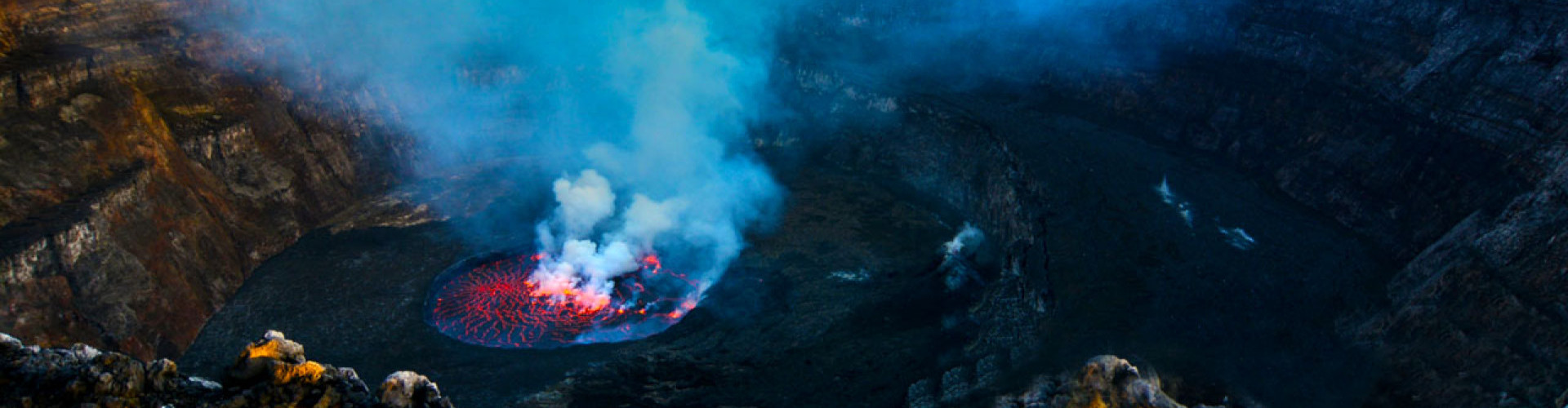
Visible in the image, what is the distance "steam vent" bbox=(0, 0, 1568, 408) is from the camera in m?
17.9

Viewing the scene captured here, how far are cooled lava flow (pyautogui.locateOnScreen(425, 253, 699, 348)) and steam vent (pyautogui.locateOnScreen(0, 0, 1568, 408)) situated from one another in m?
0.16

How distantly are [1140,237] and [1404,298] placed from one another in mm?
6964

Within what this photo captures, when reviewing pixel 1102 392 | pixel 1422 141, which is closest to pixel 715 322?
pixel 1102 392

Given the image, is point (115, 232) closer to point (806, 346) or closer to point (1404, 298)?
point (806, 346)

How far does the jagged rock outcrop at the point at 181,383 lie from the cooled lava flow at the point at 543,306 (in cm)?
1065

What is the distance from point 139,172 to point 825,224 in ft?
80.4

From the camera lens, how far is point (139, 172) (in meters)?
24.5

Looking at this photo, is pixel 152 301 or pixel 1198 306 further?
pixel 152 301

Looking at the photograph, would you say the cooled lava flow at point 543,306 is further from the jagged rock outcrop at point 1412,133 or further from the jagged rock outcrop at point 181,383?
the jagged rock outcrop at point 1412,133

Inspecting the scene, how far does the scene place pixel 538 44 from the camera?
1973 inches

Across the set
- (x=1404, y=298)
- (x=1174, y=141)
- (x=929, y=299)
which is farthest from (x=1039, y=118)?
(x=1404, y=298)

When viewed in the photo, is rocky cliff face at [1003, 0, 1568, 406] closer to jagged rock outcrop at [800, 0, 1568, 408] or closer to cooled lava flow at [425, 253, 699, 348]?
jagged rock outcrop at [800, 0, 1568, 408]

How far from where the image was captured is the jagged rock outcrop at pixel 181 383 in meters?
10.8

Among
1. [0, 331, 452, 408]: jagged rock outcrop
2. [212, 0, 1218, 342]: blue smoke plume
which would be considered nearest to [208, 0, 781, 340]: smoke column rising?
[212, 0, 1218, 342]: blue smoke plume
